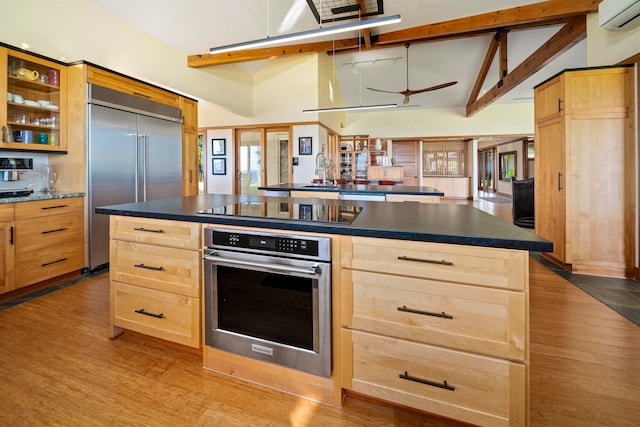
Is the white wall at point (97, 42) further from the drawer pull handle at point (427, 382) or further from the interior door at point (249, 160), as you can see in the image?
the drawer pull handle at point (427, 382)

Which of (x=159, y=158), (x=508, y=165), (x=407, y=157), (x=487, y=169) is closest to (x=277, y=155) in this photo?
(x=159, y=158)

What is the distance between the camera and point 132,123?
3.62m

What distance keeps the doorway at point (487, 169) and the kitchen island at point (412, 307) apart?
1564 centimetres

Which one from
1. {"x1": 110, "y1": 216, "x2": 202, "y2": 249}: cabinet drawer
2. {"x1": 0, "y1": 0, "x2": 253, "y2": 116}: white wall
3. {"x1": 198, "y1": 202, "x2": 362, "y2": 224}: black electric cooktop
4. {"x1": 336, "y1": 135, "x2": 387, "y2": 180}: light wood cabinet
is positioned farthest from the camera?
{"x1": 336, "y1": 135, "x2": 387, "y2": 180}: light wood cabinet

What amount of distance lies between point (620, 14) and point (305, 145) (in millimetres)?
5135

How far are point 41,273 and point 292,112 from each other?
526 cm

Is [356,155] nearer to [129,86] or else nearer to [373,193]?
[373,193]

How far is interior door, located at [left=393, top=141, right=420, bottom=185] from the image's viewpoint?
37.6 ft

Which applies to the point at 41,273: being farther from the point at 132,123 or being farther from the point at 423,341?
the point at 423,341

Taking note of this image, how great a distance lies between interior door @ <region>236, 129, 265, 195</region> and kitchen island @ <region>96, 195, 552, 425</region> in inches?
227

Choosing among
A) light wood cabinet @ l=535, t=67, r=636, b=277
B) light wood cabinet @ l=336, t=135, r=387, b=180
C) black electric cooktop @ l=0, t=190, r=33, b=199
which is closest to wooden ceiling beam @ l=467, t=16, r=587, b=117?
light wood cabinet @ l=535, t=67, r=636, b=277

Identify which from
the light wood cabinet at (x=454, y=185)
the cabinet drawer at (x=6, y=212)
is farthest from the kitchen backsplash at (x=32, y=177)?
the light wood cabinet at (x=454, y=185)

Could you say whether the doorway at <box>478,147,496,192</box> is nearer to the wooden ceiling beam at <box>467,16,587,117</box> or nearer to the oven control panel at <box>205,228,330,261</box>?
the wooden ceiling beam at <box>467,16,587,117</box>

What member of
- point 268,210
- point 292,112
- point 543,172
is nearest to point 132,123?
point 268,210
